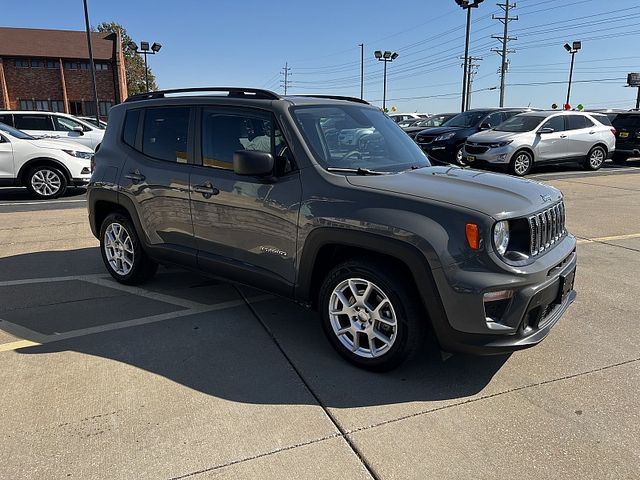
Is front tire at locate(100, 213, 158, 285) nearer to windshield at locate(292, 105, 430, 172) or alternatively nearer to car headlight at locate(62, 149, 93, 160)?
windshield at locate(292, 105, 430, 172)

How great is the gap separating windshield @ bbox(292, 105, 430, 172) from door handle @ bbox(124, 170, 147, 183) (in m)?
1.64

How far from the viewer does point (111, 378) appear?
3.26 metres

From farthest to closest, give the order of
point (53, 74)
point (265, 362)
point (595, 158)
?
point (53, 74) → point (595, 158) → point (265, 362)

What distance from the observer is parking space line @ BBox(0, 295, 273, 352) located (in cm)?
375

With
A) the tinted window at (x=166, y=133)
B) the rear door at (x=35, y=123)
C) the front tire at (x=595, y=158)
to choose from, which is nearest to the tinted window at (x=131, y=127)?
the tinted window at (x=166, y=133)

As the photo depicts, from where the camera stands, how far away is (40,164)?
10.2 m

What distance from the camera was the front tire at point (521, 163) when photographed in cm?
1327

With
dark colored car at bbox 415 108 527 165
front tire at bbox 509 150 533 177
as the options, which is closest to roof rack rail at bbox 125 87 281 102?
front tire at bbox 509 150 533 177

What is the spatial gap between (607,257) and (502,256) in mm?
3920

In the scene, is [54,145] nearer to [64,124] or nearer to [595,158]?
[64,124]

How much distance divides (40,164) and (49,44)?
1783 inches

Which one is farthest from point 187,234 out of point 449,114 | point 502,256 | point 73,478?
point 449,114

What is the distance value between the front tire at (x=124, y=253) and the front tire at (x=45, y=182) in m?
6.14

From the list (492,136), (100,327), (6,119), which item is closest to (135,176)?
(100,327)
